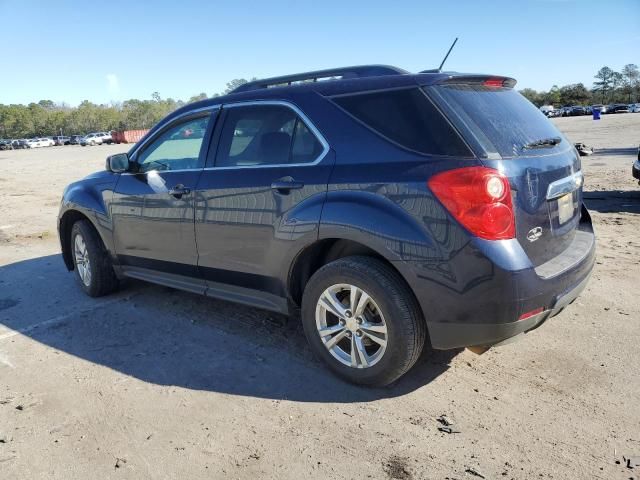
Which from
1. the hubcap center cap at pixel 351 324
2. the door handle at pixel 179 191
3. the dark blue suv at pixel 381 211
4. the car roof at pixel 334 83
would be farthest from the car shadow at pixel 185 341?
the car roof at pixel 334 83

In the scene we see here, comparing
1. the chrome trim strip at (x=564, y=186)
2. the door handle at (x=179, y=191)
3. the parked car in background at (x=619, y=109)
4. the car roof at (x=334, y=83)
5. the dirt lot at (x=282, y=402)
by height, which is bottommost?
the dirt lot at (x=282, y=402)

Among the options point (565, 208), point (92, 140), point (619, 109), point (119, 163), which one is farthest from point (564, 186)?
point (619, 109)

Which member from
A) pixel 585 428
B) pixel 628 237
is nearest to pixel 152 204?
pixel 585 428

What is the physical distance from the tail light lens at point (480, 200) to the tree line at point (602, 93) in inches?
4727

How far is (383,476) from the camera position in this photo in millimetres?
2547

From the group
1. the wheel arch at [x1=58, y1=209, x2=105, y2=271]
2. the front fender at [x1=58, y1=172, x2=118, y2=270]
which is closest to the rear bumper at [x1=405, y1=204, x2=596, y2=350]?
the front fender at [x1=58, y1=172, x2=118, y2=270]

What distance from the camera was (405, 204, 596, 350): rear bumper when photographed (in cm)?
279

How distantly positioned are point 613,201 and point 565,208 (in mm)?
6714

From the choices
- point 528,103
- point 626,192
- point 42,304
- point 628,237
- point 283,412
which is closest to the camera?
point 283,412

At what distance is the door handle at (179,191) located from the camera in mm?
4137

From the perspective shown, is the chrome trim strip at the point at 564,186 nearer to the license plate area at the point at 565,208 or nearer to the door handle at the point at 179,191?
the license plate area at the point at 565,208

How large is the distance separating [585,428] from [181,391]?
236 centimetres

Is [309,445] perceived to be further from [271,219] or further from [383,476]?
[271,219]

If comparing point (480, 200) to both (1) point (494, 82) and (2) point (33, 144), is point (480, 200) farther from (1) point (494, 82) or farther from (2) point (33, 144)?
(2) point (33, 144)
